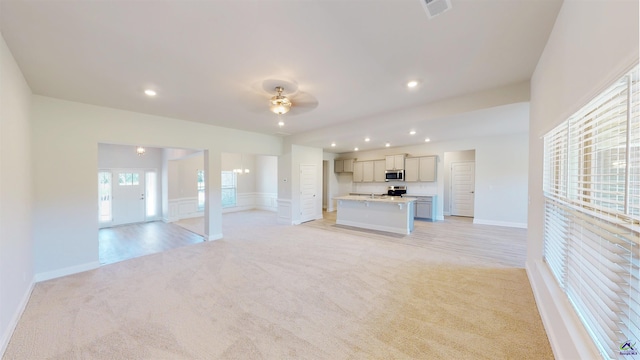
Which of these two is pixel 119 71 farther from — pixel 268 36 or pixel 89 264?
pixel 89 264

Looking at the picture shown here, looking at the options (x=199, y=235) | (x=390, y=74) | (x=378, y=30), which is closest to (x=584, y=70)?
(x=378, y=30)

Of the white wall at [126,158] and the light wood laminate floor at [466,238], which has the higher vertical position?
the white wall at [126,158]

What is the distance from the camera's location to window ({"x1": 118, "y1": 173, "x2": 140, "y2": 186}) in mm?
6910

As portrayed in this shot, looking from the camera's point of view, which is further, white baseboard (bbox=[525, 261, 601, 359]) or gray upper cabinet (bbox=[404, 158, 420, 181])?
gray upper cabinet (bbox=[404, 158, 420, 181])

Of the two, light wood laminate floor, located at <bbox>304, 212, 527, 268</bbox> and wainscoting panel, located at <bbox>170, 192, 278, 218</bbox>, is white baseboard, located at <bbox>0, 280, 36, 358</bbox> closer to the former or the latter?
wainscoting panel, located at <bbox>170, 192, 278, 218</bbox>

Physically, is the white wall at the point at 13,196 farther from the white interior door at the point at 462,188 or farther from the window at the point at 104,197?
the white interior door at the point at 462,188

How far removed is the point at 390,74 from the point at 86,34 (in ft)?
9.67

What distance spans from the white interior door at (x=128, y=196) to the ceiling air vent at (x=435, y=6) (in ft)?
28.0

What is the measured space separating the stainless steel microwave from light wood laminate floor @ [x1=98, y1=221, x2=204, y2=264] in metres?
6.18

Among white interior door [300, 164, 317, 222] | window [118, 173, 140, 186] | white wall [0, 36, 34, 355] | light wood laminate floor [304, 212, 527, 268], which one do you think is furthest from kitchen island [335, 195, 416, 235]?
window [118, 173, 140, 186]

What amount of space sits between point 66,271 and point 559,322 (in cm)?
586

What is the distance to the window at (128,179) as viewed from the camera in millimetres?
6910

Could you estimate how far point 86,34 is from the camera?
1.96 meters

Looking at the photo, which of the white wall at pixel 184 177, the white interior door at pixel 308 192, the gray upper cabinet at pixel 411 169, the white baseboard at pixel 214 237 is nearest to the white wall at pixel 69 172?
the white baseboard at pixel 214 237
